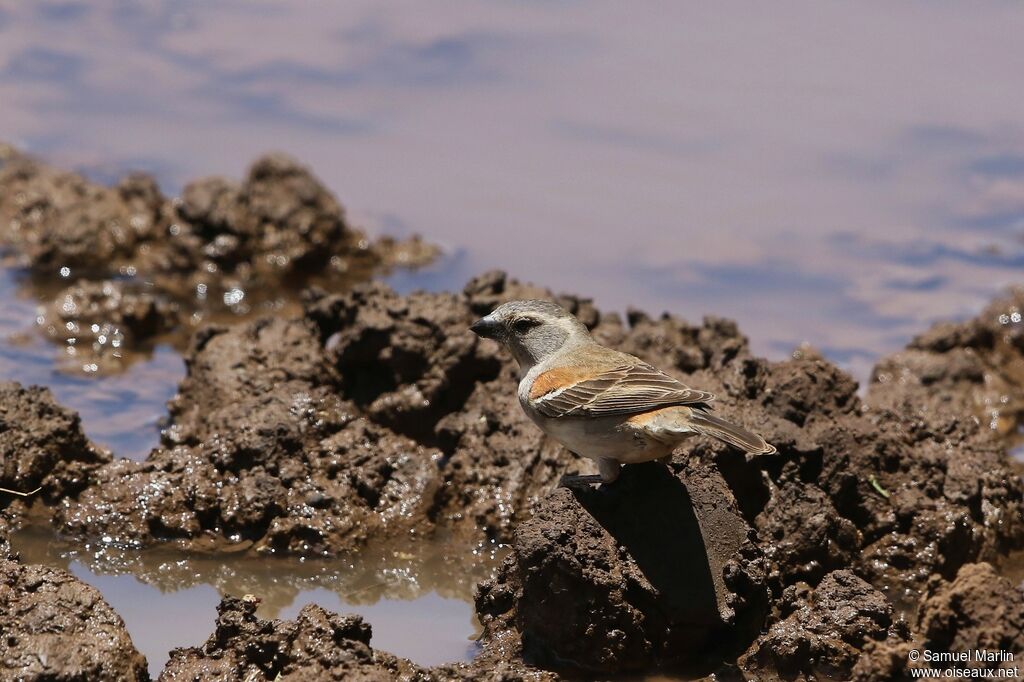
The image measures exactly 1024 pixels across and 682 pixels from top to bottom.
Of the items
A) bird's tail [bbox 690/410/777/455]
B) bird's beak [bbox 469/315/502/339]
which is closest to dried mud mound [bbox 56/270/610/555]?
bird's beak [bbox 469/315/502/339]

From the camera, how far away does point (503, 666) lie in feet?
19.0

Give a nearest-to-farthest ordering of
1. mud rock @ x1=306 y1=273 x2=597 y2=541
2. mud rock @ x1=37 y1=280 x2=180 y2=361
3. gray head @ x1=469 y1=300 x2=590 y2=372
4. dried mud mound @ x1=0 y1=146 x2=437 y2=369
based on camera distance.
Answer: gray head @ x1=469 y1=300 x2=590 y2=372
mud rock @ x1=306 y1=273 x2=597 y2=541
mud rock @ x1=37 y1=280 x2=180 y2=361
dried mud mound @ x1=0 y1=146 x2=437 y2=369

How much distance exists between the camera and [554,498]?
19.8 ft

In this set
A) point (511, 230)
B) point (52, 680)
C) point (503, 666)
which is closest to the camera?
point (52, 680)

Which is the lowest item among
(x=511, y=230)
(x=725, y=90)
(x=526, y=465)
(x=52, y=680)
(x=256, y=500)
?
(x=52, y=680)

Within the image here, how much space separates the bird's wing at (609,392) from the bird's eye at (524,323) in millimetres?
529

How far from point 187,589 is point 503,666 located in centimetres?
222

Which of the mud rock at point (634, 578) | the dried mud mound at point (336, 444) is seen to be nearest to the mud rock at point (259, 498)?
the dried mud mound at point (336, 444)

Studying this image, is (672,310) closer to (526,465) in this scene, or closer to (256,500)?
(526,465)

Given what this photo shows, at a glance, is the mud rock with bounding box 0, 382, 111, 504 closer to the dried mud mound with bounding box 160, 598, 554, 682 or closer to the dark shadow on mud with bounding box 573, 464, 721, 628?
the dried mud mound with bounding box 160, 598, 554, 682

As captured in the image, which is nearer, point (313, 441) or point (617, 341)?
point (313, 441)

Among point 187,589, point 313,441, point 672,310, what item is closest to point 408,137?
point 672,310

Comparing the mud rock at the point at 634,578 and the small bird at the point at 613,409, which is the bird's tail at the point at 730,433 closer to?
the small bird at the point at 613,409

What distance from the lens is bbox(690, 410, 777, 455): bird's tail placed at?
18.9ft
